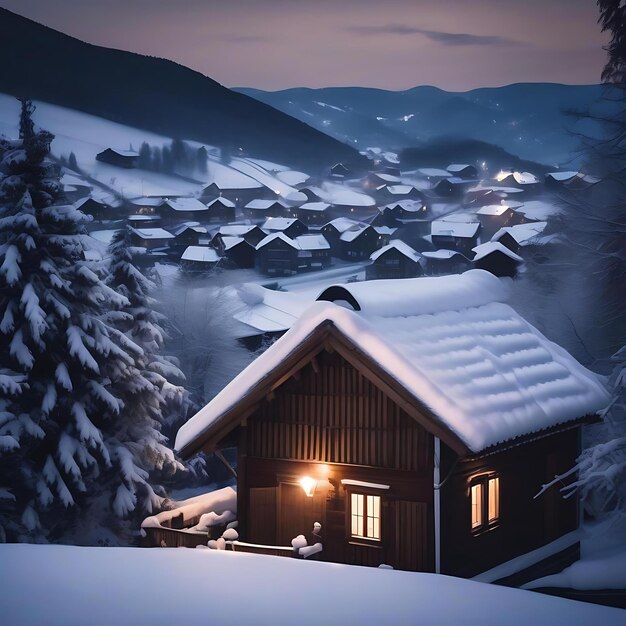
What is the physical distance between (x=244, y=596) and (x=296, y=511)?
26.9 feet

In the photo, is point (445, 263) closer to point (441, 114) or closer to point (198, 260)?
point (198, 260)

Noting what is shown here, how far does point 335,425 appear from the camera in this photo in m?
16.9

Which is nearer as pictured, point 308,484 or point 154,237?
point 308,484

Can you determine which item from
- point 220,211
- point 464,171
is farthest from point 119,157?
point 464,171

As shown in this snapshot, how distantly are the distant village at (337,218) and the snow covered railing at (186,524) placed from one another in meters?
31.3

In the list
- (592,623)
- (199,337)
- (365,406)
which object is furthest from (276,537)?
(199,337)

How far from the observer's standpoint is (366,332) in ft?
52.7

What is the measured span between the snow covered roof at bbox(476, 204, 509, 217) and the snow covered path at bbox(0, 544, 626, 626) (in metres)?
48.7

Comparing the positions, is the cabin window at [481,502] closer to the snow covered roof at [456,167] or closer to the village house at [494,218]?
the village house at [494,218]

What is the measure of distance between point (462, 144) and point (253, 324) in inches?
981

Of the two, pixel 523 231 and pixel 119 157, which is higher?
pixel 119 157

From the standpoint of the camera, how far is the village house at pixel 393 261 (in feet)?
183

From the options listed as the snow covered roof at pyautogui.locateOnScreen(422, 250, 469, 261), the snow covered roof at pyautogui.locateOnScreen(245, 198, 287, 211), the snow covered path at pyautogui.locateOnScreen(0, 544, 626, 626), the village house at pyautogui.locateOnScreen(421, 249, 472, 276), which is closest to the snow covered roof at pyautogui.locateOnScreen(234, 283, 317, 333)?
the village house at pyautogui.locateOnScreen(421, 249, 472, 276)

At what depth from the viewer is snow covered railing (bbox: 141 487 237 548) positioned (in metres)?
17.8
